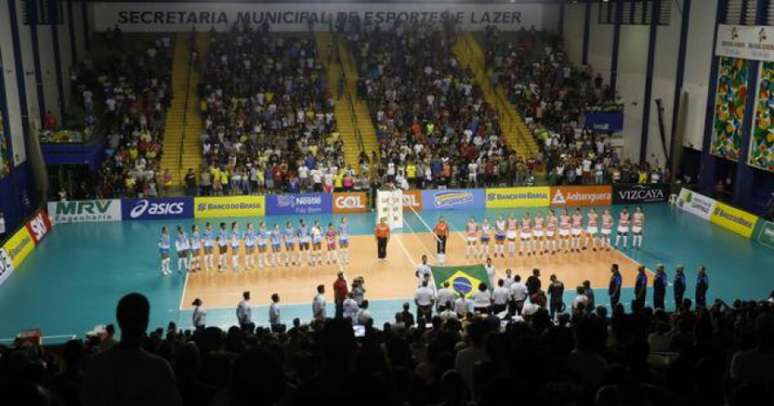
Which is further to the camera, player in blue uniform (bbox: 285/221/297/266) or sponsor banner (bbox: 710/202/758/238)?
sponsor banner (bbox: 710/202/758/238)

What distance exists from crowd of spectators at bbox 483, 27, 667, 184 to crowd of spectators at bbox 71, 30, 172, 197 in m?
16.7

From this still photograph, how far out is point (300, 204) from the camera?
2981 centimetres

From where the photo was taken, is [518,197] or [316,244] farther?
[518,197]

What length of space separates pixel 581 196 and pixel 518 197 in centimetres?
266

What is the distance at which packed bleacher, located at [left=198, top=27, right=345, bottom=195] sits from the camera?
3133 cm

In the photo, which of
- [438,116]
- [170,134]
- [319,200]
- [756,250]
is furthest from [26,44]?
[756,250]

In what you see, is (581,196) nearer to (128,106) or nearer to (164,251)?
(164,251)

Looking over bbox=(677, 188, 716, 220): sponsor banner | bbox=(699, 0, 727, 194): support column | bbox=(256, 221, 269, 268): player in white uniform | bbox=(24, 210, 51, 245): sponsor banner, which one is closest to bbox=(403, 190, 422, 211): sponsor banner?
bbox=(256, 221, 269, 268): player in white uniform

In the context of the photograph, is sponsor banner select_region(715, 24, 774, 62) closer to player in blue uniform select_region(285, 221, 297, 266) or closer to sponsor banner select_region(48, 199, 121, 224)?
player in blue uniform select_region(285, 221, 297, 266)

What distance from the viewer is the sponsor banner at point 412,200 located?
30.4 metres

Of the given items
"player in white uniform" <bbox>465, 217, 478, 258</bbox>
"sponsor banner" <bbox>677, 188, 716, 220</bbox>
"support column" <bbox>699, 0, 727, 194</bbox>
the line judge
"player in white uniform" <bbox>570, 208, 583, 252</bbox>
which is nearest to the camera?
the line judge

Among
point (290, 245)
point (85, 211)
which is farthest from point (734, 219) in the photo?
point (85, 211)

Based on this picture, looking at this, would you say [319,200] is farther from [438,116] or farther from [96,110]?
[96,110]

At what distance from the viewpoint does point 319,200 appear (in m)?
29.9
